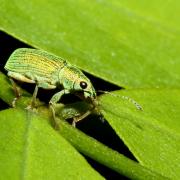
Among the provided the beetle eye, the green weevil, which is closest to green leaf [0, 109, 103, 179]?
the green weevil

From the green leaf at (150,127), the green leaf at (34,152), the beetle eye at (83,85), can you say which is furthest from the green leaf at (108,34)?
the green leaf at (34,152)

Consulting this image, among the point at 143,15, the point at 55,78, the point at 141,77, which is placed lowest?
the point at 55,78

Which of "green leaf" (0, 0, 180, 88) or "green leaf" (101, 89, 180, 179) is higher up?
"green leaf" (0, 0, 180, 88)

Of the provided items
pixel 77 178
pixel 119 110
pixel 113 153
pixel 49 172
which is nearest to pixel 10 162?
pixel 49 172

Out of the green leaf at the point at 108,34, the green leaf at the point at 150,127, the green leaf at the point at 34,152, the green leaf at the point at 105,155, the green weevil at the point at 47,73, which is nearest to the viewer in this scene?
the green leaf at the point at 34,152

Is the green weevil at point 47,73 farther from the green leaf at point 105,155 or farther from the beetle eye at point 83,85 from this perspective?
the green leaf at point 105,155

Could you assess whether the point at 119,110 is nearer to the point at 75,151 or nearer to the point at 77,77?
the point at 75,151

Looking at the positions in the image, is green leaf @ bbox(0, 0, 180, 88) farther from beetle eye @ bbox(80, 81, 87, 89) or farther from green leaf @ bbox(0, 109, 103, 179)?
green leaf @ bbox(0, 109, 103, 179)
